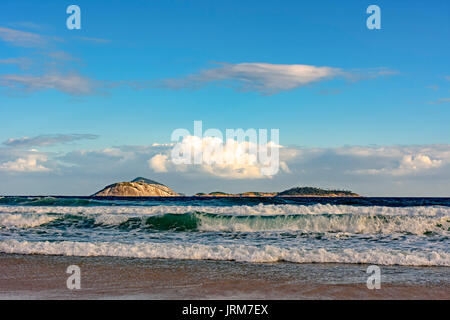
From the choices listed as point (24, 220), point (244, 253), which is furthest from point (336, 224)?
point (24, 220)

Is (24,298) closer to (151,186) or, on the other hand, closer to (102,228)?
(102,228)

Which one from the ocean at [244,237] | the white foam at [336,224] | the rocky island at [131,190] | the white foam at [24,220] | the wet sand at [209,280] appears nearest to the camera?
the wet sand at [209,280]

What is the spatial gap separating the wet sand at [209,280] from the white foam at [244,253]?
58 centimetres

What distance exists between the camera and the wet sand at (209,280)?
756 centimetres

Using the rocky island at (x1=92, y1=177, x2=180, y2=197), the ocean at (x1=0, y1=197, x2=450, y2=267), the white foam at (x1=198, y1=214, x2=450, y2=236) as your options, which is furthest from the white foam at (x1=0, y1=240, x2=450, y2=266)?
the rocky island at (x1=92, y1=177, x2=180, y2=197)

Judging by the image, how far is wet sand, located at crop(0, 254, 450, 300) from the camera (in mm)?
7561

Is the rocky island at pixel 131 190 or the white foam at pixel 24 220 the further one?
the rocky island at pixel 131 190

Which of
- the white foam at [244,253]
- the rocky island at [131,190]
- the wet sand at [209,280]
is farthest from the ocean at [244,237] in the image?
the rocky island at [131,190]

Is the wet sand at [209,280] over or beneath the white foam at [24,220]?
beneath

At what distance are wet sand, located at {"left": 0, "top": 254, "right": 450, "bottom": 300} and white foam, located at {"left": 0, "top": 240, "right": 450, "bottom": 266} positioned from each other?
575mm

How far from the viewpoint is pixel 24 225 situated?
68.0 feet

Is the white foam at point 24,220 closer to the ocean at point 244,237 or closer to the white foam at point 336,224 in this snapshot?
the ocean at point 244,237
